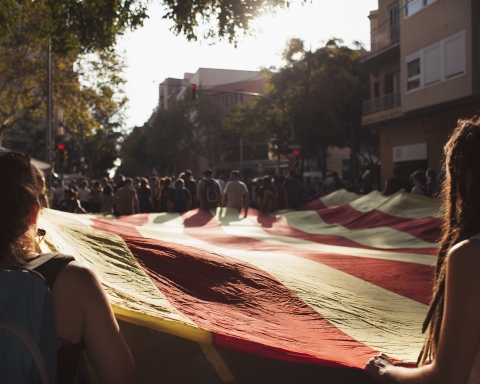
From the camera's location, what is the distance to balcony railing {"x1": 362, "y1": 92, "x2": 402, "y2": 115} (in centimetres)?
2603

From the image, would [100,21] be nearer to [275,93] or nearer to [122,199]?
[122,199]

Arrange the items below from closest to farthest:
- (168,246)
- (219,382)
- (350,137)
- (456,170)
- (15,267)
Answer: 1. (15,267)
2. (456,170)
3. (219,382)
4. (168,246)
5. (350,137)

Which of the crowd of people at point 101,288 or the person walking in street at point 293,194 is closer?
the crowd of people at point 101,288

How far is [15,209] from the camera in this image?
203cm

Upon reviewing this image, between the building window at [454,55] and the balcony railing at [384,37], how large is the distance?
5884 mm

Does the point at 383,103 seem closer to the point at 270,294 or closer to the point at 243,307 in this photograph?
the point at 270,294

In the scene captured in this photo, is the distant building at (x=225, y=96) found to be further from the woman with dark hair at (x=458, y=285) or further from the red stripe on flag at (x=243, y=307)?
the woman with dark hair at (x=458, y=285)

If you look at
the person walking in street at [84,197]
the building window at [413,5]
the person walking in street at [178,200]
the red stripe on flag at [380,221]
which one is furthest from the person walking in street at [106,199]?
the building window at [413,5]

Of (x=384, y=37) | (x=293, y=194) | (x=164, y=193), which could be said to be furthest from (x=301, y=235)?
(x=384, y=37)

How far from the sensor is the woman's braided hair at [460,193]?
7.05 ft

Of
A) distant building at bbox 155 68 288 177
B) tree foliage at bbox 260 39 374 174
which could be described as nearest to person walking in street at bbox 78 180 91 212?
tree foliage at bbox 260 39 374 174

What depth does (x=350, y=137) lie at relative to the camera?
140 feet

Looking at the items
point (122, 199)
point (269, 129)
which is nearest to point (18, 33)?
point (122, 199)

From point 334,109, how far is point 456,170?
37557 millimetres
